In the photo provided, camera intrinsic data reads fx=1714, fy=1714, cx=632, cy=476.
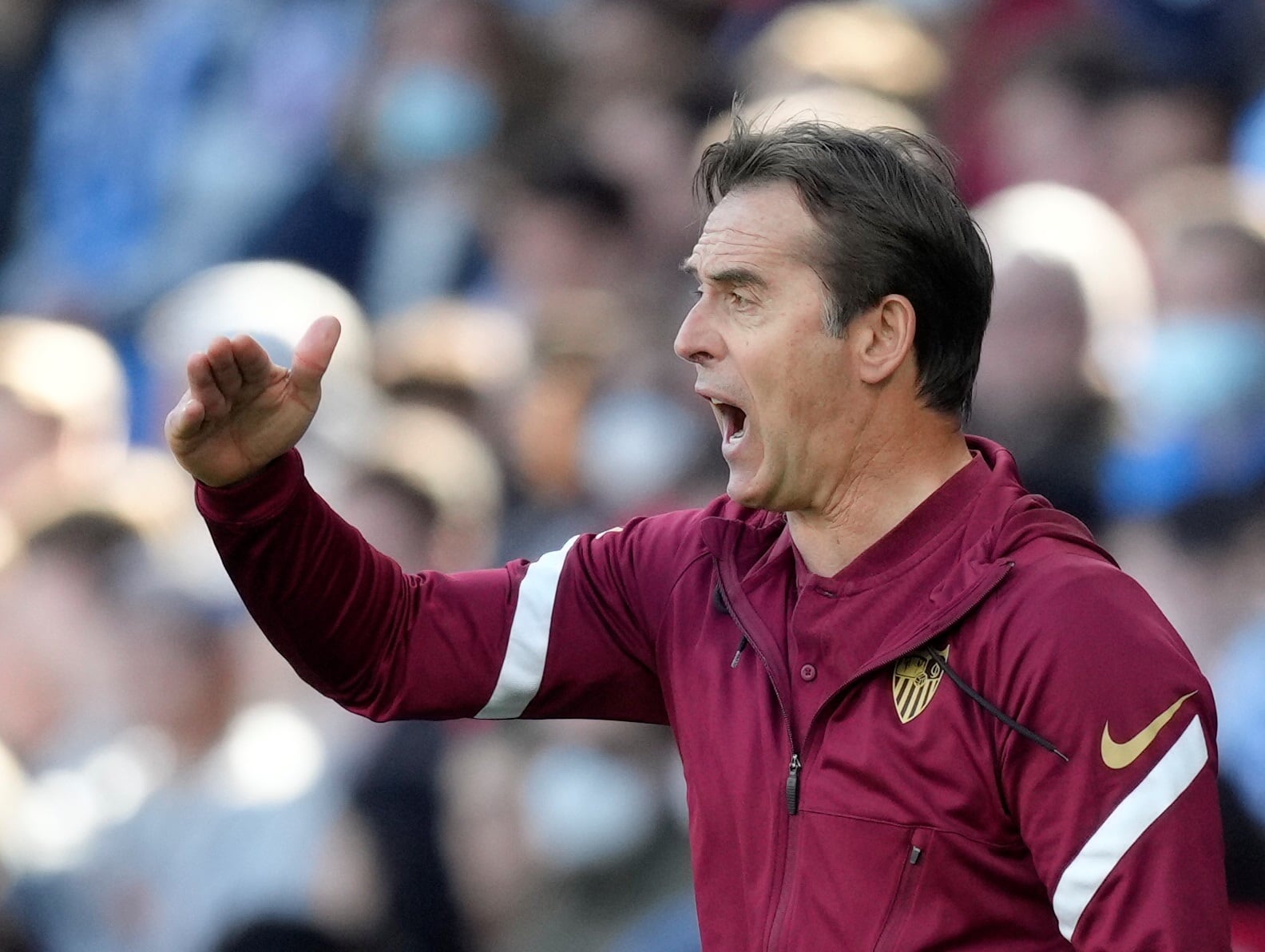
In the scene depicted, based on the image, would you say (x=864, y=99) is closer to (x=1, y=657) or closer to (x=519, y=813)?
(x=519, y=813)

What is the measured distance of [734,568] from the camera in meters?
1.51

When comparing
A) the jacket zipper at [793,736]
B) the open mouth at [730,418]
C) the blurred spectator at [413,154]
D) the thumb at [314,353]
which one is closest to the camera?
the jacket zipper at [793,736]

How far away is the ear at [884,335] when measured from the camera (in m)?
1.47

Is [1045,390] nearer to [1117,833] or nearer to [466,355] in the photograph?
[466,355]

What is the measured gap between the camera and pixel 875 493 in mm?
1467

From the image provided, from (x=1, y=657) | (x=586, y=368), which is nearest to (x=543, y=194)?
(x=586, y=368)

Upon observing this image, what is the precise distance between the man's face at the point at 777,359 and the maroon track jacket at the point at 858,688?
8 cm

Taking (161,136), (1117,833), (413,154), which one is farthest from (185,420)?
(161,136)

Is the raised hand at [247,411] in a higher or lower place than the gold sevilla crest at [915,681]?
higher

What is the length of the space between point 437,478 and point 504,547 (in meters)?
0.20

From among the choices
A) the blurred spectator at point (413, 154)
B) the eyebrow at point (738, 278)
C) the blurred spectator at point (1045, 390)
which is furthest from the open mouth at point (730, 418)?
the blurred spectator at point (413, 154)

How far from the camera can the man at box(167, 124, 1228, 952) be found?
3.98 feet

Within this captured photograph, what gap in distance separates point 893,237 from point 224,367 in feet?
1.85

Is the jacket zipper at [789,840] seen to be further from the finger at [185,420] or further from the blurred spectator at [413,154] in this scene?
the blurred spectator at [413,154]
